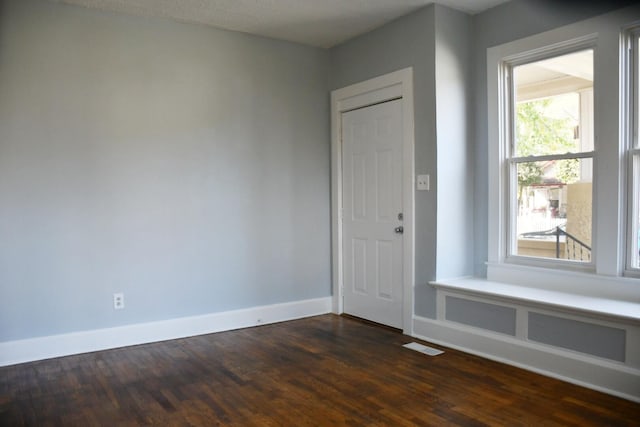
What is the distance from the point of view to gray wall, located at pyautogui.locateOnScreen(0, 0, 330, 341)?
3.59 meters

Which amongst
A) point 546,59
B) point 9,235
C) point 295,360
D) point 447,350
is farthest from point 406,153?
point 9,235

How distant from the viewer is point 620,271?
10.7 ft

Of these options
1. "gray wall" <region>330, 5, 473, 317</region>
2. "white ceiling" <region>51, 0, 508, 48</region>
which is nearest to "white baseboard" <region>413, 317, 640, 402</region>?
"gray wall" <region>330, 5, 473, 317</region>

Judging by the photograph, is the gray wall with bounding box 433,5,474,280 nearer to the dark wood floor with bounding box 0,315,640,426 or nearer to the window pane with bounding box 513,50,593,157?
the window pane with bounding box 513,50,593,157

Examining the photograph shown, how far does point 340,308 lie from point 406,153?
175 centimetres

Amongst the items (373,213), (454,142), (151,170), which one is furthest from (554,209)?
(151,170)

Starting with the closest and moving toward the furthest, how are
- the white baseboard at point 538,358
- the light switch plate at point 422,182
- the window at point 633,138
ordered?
the white baseboard at point 538,358 < the window at point 633,138 < the light switch plate at point 422,182

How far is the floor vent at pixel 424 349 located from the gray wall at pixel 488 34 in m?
0.80

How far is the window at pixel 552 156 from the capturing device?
3.48m

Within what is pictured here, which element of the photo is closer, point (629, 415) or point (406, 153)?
point (629, 415)

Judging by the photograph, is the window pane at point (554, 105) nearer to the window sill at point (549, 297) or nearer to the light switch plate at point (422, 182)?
the light switch plate at point (422, 182)

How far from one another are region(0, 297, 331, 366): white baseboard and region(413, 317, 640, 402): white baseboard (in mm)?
1286

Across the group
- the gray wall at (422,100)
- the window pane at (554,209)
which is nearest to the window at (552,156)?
the window pane at (554,209)

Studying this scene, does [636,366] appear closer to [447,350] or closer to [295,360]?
[447,350]
